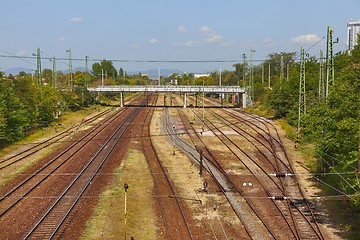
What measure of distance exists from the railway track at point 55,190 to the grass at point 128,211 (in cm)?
139

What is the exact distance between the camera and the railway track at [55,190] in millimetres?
17625

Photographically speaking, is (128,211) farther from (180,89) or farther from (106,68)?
(106,68)

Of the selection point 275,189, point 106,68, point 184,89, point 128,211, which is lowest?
point 128,211

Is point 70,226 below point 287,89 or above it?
below

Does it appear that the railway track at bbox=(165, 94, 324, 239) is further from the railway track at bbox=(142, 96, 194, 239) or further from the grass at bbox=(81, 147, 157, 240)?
the grass at bbox=(81, 147, 157, 240)

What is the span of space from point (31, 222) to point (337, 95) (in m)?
14.9

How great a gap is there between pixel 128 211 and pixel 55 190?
217 inches

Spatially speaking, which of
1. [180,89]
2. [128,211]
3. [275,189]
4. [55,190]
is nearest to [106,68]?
[180,89]

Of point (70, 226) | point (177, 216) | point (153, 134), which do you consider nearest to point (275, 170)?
point (177, 216)

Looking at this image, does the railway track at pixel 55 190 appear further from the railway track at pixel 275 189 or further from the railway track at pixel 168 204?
the railway track at pixel 275 189

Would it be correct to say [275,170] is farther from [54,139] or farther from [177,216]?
[54,139]

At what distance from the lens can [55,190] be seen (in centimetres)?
2250

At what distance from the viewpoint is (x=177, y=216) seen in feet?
60.6

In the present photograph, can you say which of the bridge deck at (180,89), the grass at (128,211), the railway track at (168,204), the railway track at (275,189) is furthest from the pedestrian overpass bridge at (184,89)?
the grass at (128,211)
